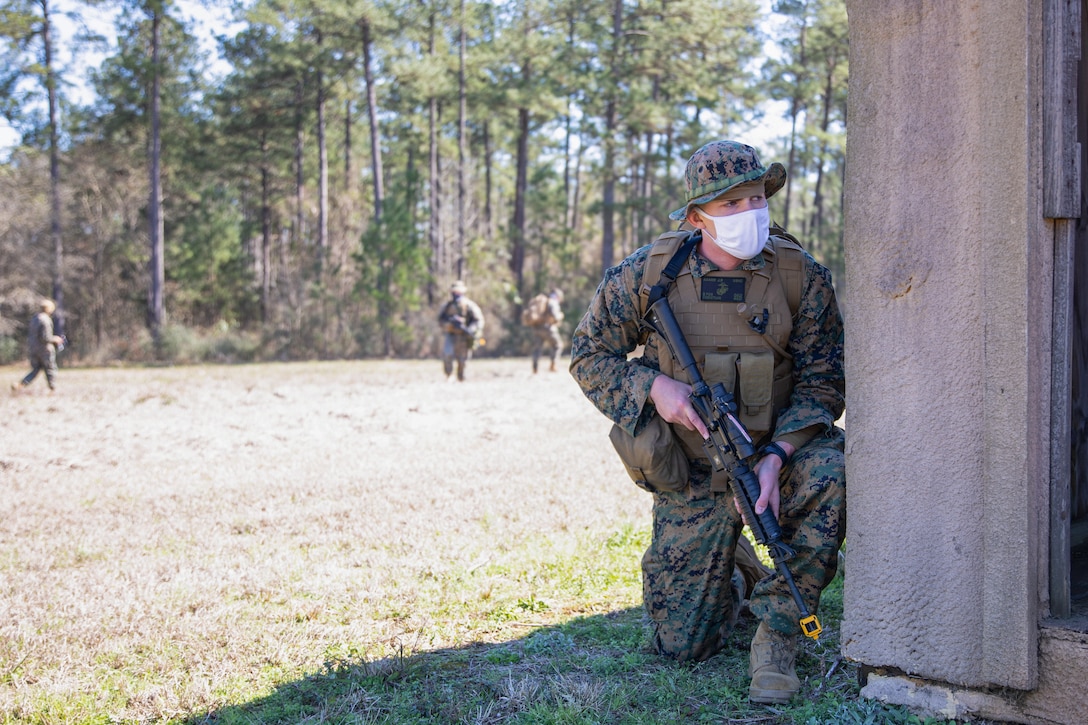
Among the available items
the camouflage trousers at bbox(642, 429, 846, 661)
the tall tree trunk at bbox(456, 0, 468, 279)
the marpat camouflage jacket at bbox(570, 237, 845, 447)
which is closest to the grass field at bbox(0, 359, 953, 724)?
the camouflage trousers at bbox(642, 429, 846, 661)

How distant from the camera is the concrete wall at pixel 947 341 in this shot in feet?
8.41

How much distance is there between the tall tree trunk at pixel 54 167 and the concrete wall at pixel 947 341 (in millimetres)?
29036

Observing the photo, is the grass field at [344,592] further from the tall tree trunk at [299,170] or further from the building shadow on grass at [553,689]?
the tall tree trunk at [299,170]

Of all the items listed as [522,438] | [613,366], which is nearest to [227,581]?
[613,366]

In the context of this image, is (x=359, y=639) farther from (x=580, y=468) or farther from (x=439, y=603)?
(x=580, y=468)

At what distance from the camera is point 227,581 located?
4719 millimetres

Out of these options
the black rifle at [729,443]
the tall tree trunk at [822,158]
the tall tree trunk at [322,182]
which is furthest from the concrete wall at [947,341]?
the tall tree trunk at [322,182]

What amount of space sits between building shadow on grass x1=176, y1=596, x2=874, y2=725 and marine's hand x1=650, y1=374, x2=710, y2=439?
88cm

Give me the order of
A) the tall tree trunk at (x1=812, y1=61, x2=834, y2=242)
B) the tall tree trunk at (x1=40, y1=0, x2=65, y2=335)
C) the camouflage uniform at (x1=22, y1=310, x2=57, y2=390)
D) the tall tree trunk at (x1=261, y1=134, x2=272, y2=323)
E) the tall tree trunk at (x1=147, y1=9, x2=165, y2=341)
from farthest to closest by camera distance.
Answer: the tall tree trunk at (x1=261, y1=134, x2=272, y2=323) → the tall tree trunk at (x1=812, y1=61, x2=834, y2=242) → the tall tree trunk at (x1=147, y1=9, x2=165, y2=341) → the tall tree trunk at (x1=40, y1=0, x2=65, y2=335) → the camouflage uniform at (x1=22, y1=310, x2=57, y2=390)

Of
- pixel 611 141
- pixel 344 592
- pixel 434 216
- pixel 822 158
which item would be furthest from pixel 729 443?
pixel 434 216

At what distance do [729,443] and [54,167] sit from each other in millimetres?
29834

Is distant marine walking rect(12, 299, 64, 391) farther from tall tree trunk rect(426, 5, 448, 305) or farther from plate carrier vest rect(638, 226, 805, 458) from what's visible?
plate carrier vest rect(638, 226, 805, 458)

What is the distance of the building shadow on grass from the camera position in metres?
3.00

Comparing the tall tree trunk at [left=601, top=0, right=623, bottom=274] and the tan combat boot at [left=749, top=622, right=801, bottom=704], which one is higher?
the tall tree trunk at [left=601, top=0, right=623, bottom=274]
